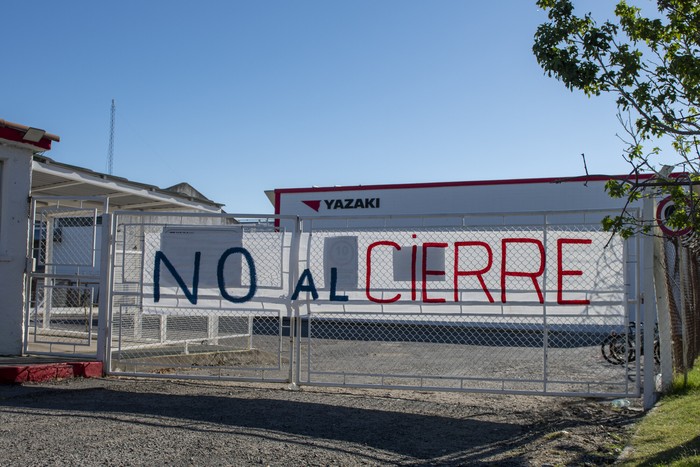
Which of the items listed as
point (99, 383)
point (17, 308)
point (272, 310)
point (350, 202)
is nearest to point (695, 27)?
point (272, 310)

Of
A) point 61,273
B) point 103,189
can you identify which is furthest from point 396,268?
point 61,273

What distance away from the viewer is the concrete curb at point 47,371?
8.53 m

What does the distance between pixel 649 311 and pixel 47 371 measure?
24.5 feet

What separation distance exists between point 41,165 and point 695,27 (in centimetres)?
928

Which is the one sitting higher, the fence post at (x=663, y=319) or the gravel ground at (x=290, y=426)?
the fence post at (x=663, y=319)

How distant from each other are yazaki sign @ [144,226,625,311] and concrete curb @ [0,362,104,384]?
3.97ft

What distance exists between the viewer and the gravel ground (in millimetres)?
5617

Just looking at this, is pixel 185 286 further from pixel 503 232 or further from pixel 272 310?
pixel 503 232

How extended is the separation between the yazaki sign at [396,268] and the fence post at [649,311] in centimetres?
30

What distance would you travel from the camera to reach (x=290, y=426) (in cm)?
671

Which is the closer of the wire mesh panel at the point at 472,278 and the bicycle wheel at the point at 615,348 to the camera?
the wire mesh panel at the point at 472,278

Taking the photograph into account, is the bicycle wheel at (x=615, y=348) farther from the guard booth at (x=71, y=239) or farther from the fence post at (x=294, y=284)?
the guard booth at (x=71, y=239)

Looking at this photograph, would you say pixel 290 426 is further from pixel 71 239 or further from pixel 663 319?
pixel 71 239

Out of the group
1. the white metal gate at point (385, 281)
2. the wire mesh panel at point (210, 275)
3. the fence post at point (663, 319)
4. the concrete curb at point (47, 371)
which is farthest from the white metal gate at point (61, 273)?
the fence post at point (663, 319)
